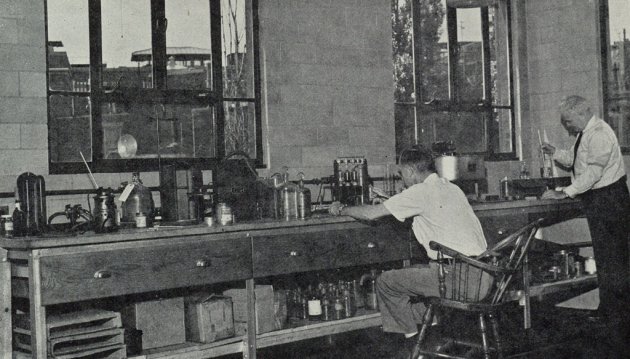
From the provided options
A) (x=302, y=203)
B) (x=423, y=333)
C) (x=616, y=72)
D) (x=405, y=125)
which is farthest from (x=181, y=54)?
(x=616, y=72)

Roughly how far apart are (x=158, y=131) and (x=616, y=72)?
4804 mm

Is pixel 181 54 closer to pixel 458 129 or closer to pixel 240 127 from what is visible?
pixel 240 127

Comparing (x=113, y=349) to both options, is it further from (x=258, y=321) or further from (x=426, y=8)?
(x=426, y=8)

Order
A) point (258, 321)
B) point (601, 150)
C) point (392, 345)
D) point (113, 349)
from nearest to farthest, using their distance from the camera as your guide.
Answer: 1. point (113, 349)
2. point (258, 321)
3. point (392, 345)
4. point (601, 150)

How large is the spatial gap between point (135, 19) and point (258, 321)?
6.91ft

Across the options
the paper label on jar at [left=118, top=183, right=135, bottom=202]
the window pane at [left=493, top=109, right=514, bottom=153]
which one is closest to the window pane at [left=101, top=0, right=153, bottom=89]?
the paper label on jar at [left=118, top=183, right=135, bottom=202]

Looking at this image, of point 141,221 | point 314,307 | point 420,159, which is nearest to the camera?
point 141,221

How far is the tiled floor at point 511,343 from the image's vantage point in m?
5.33

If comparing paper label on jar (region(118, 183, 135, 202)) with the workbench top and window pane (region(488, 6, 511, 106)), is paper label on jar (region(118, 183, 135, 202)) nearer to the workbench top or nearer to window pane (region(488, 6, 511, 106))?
the workbench top

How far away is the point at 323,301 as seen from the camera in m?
5.17

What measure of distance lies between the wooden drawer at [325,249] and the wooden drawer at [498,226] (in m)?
0.85

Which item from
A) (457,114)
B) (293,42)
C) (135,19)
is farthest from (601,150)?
(135,19)

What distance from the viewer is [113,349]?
13.3ft

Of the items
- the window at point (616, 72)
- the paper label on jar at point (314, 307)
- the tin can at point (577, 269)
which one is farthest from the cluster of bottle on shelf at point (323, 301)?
the window at point (616, 72)
